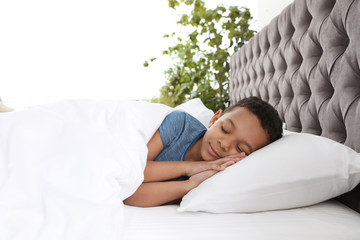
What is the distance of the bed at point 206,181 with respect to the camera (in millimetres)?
660

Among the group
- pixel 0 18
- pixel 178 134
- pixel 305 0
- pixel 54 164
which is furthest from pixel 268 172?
pixel 0 18

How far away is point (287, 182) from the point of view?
0.82m

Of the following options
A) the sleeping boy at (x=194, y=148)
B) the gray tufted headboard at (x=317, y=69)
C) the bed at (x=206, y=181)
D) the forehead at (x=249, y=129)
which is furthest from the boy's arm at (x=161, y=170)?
the gray tufted headboard at (x=317, y=69)

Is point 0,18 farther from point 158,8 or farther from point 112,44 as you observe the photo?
point 158,8

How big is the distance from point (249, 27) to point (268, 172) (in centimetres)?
274

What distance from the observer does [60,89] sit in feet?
15.2

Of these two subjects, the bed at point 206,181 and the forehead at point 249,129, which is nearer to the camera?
the bed at point 206,181

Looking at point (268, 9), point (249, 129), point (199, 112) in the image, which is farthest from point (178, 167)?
point (268, 9)

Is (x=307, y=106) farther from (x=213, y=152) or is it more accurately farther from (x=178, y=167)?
(x=178, y=167)

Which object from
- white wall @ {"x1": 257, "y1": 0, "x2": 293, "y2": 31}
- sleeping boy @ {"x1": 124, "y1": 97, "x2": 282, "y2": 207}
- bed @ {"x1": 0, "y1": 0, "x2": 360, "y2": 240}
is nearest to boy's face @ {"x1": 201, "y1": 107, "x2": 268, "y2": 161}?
sleeping boy @ {"x1": 124, "y1": 97, "x2": 282, "y2": 207}

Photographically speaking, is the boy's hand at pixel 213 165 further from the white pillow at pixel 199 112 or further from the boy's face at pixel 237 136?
the white pillow at pixel 199 112

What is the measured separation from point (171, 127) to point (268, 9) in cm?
195

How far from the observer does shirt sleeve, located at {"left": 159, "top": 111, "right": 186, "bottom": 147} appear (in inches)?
43.1

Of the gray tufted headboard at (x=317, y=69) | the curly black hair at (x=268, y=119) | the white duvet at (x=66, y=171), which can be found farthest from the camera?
the curly black hair at (x=268, y=119)
